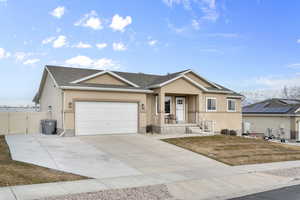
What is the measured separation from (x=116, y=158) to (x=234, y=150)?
6.80 metres

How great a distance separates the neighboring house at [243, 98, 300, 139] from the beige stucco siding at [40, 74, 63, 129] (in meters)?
22.4

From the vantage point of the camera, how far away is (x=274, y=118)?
33094mm

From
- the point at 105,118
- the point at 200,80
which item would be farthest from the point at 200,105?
the point at 105,118

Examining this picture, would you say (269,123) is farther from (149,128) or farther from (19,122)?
(19,122)

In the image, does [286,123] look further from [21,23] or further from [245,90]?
[245,90]

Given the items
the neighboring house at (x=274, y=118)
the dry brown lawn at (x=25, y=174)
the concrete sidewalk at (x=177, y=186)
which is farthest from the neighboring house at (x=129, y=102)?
the neighboring house at (x=274, y=118)

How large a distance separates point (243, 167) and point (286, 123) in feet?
79.1

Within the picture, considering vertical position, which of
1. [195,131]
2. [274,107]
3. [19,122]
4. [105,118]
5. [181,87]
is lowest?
[195,131]

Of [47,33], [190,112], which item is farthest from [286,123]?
[47,33]

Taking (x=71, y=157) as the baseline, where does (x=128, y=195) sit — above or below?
below

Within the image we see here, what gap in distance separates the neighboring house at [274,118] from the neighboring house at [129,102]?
10122 mm

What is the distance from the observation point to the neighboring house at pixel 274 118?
31234mm

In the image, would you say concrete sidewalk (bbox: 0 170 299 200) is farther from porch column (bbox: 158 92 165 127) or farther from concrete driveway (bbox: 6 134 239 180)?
porch column (bbox: 158 92 165 127)

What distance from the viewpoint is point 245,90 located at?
6669 centimetres
